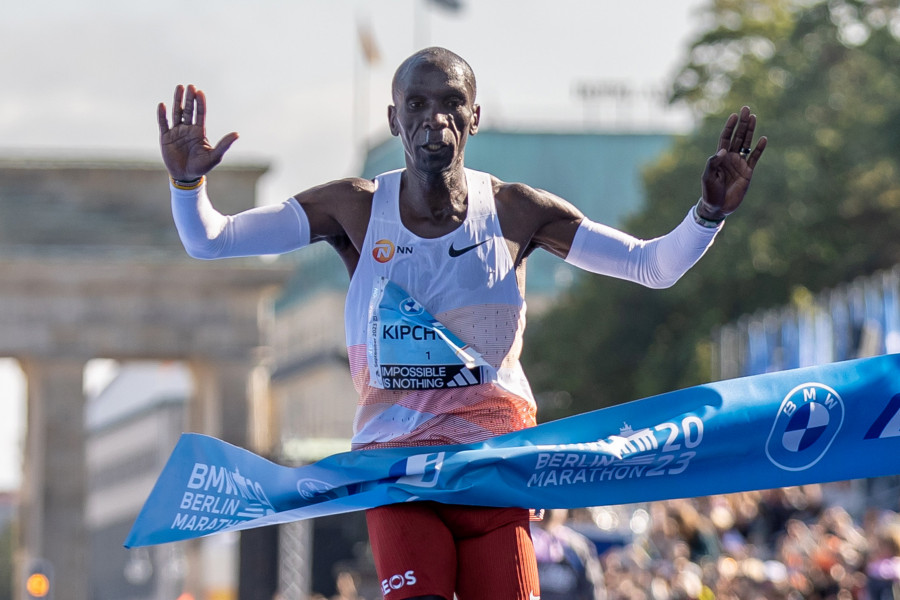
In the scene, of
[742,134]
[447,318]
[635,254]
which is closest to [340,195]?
[447,318]

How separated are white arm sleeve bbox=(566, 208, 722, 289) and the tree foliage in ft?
112

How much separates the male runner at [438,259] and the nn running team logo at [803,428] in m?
0.54

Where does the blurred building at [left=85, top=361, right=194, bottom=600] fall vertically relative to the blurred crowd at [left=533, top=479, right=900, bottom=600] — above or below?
above

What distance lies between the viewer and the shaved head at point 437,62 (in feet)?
17.9

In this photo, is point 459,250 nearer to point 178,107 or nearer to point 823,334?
point 178,107

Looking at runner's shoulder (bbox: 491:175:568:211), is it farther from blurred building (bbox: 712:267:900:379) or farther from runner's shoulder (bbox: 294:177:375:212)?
blurred building (bbox: 712:267:900:379)

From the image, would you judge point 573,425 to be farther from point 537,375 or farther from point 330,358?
point 330,358

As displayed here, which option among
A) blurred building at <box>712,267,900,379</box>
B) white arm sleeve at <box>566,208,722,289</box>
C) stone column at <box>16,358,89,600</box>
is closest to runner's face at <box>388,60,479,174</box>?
white arm sleeve at <box>566,208,722,289</box>

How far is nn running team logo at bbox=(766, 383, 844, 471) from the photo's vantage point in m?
5.57

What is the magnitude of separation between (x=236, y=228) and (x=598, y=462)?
1.31 metres

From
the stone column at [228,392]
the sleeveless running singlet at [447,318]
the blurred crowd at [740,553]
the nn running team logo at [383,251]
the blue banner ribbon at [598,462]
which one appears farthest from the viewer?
the stone column at [228,392]

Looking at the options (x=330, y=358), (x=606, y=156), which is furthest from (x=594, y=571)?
(x=330, y=358)

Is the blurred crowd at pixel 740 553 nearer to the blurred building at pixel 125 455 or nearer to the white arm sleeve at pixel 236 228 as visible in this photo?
the white arm sleeve at pixel 236 228

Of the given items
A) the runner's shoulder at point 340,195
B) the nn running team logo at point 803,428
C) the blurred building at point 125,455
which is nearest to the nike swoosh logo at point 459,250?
the runner's shoulder at point 340,195
